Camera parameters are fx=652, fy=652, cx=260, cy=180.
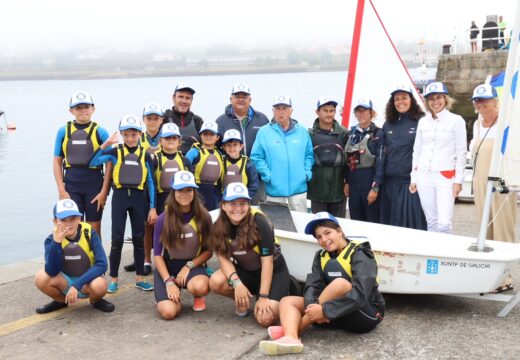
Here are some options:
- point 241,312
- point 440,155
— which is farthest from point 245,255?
point 440,155

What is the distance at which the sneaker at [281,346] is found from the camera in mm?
3752

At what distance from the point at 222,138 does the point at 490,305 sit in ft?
8.80

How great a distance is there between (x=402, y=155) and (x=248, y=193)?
1455mm

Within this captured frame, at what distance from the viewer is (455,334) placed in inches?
160

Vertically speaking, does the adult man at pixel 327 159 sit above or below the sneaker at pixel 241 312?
above

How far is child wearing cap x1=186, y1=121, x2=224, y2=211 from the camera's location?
551cm

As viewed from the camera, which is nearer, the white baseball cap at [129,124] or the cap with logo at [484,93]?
the cap with logo at [484,93]

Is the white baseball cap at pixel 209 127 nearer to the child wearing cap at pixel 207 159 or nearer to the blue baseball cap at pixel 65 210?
the child wearing cap at pixel 207 159

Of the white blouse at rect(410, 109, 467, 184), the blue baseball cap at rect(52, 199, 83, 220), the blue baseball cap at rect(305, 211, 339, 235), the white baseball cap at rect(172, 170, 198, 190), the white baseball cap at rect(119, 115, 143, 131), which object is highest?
the white baseball cap at rect(119, 115, 143, 131)

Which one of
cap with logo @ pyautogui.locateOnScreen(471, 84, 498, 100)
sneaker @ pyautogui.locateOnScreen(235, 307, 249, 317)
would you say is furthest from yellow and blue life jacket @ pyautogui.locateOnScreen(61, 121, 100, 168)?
cap with logo @ pyautogui.locateOnScreen(471, 84, 498, 100)

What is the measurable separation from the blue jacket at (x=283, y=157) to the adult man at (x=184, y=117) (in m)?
0.61

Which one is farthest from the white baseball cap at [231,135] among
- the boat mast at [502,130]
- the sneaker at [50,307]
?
the boat mast at [502,130]

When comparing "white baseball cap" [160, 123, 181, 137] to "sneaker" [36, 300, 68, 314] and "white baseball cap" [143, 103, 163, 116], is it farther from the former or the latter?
"sneaker" [36, 300, 68, 314]

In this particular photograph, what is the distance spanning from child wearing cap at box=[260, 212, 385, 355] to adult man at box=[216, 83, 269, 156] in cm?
211
